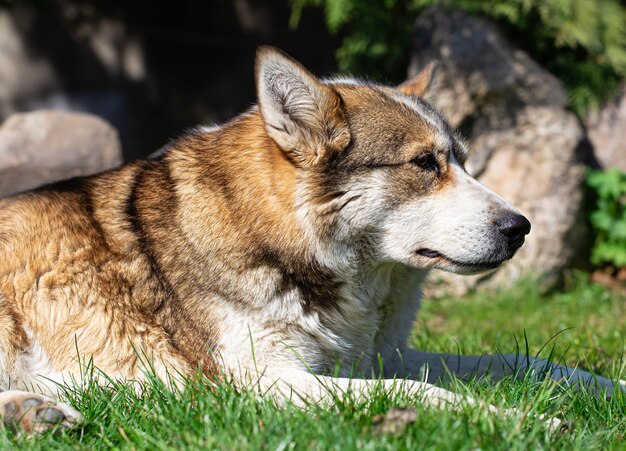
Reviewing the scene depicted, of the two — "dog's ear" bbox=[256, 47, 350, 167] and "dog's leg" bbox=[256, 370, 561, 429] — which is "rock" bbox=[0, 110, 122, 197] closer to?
"dog's ear" bbox=[256, 47, 350, 167]

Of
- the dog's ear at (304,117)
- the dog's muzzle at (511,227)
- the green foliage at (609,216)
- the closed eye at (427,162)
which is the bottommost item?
the green foliage at (609,216)

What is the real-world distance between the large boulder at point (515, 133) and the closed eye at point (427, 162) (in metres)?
3.65

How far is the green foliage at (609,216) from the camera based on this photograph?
23.3 feet

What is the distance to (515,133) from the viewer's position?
7152 mm

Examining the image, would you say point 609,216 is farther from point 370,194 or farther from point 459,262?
point 370,194

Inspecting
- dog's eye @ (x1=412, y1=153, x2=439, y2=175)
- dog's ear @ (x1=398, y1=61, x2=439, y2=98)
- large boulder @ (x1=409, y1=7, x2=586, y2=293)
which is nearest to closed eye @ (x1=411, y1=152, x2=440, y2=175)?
dog's eye @ (x1=412, y1=153, x2=439, y2=175)

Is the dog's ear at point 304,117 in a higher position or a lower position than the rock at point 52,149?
higher

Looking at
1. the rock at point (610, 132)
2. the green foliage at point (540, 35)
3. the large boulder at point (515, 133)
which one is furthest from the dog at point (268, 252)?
the rock at point (610, 132)

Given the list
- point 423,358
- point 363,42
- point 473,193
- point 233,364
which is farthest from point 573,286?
point 233,364

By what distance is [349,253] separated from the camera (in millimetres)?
3328

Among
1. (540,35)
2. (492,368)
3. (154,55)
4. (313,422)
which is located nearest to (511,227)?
(492,368)

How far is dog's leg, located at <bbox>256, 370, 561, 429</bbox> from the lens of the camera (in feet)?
9.11

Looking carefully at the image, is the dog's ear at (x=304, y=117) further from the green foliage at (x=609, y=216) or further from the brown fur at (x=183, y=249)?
the green foliage at (x=609, y=216)

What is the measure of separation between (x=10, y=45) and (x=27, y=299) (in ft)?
20.1
